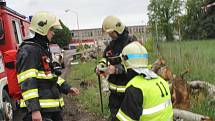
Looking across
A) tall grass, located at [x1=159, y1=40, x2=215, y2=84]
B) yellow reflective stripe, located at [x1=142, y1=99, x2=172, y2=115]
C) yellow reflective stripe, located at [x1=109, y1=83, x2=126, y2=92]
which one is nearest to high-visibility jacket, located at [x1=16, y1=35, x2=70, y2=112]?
yellow reflective stripe, located at [x1=109, y1=83, x2=126, y2=92]

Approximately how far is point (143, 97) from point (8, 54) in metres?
4.31

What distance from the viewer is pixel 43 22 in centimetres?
499

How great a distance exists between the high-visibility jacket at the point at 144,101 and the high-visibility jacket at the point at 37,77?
120cm

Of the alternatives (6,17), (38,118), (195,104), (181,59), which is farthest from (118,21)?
(181,59)

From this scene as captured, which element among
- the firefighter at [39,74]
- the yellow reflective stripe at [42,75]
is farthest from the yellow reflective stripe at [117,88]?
the yellow reflective stripe at [42,75]

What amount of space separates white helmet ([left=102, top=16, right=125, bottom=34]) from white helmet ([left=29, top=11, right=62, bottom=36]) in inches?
43.1

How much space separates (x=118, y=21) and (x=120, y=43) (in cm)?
29

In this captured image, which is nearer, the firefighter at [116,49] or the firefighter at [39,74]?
the firefighter at [39,74]

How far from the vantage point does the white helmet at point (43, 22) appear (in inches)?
196

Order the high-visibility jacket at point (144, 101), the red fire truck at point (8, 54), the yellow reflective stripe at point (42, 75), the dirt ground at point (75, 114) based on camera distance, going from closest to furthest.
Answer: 1. the high-visibility jacket at point (144, 101)
2. the yellow reflective stripe at point (42, 75)
3. the red fire truck at point (8, 54)
4. the dirt ground at point (75, 114)

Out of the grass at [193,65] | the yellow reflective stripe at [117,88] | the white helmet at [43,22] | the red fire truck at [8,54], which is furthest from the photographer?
the grass at [193,65]

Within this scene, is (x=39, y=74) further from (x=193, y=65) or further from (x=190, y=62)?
(x=190, y=62)

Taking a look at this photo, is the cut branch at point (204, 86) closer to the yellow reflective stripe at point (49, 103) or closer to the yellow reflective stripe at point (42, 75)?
the yellow reflective stripe at point (49, 103)

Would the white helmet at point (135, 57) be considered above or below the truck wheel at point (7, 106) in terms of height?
above
